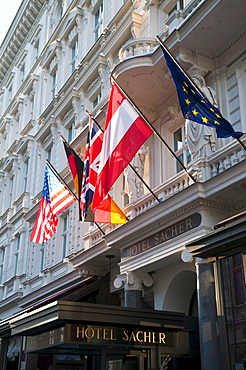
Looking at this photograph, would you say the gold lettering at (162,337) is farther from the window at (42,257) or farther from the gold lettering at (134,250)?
the window at (42,257)

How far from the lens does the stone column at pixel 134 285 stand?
13312 mm

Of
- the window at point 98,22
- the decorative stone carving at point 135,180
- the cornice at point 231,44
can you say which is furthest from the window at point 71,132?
the cornice at point 231,44

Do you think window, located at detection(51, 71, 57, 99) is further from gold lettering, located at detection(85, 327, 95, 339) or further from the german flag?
gold lettering, located at detection(85, 327, 95, 339)

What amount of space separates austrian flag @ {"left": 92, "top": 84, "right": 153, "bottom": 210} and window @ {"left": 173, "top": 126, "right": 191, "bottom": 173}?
9.03ft

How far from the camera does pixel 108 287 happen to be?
16.2 metres

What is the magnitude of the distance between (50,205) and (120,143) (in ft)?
19.0

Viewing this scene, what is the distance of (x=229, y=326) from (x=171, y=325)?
1.60 metres

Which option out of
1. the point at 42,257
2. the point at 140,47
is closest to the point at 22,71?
the point at 42,257

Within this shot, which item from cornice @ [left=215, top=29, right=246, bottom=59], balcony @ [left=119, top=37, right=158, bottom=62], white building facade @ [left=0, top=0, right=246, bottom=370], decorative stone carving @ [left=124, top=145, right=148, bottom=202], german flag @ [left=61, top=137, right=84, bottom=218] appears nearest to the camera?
white building facade @ [left=0, top=0, right=246, bottom=370]

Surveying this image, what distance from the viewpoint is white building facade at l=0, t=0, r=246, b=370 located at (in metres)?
10.3

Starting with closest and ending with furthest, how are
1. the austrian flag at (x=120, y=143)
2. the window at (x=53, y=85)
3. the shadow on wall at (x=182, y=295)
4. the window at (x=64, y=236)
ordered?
1. the austrian flag at (x=120, y=143)
2. the shadow on wall at (x=182, y=295)
3. the window at (x=64, y=236)
4. the window at (x=53, y=85)

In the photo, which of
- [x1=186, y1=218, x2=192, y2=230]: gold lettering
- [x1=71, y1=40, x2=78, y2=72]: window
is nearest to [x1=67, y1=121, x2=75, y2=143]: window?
[x1=71, y1=40, x2=78, y2=72]: window

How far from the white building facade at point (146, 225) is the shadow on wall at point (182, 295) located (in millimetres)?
A: 32

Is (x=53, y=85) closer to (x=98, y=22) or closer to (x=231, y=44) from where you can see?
(x=98, y=22)
